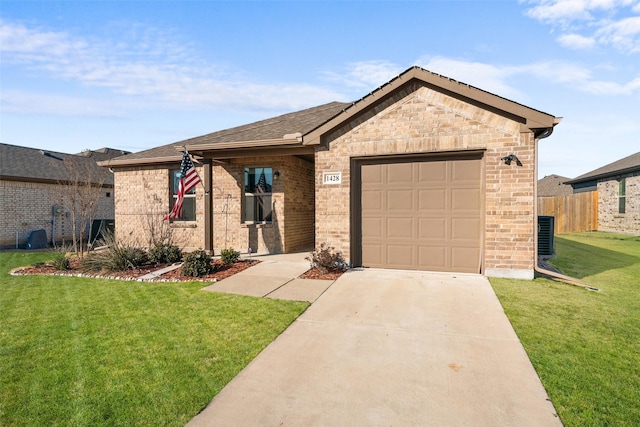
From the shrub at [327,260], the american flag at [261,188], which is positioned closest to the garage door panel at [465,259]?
the shrub at [327,260]

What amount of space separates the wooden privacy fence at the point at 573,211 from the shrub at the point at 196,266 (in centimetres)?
2172

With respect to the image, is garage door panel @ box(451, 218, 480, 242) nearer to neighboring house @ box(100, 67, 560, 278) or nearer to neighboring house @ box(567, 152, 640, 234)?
neighboring house @ box(100, 67, 560, 278)

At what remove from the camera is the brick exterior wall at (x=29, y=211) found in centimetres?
1556

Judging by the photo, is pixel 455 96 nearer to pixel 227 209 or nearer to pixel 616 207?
pixel 227 209

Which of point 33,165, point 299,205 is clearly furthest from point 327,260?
point 33,165

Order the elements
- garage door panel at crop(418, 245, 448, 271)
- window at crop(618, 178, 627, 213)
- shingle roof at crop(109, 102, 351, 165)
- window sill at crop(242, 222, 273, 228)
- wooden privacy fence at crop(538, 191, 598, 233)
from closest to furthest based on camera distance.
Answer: garage door panel at crop(418, 245, 448, 271), shingle roof at crop(109, 102, 351, 165), window sill at crop(242, 222, 273, 228), window at crop(618, 178, 627, 213), wooden privacy fence at crop(538, 191, 598, 233)

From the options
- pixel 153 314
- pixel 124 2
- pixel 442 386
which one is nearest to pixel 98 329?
pixel 153 314

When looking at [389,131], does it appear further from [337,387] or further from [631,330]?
[337,387]

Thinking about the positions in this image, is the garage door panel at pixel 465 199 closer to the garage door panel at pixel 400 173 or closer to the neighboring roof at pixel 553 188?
the garage door panel at pixel 400 173

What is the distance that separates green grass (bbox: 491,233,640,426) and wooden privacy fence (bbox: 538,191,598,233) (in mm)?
14923

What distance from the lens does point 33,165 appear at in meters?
17.5

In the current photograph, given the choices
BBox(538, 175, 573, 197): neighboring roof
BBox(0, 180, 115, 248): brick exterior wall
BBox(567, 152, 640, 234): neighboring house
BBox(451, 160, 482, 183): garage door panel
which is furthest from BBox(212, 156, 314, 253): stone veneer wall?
BBox(538, 175, 573, 197): neighboring roof

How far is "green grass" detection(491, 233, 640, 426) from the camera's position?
2.81m

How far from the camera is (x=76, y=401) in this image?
114 inches
